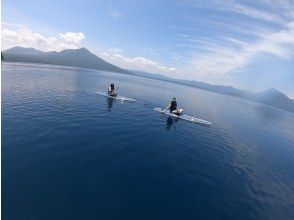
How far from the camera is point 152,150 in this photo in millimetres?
31594

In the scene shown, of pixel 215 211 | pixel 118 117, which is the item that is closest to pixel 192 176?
pixel 215 211

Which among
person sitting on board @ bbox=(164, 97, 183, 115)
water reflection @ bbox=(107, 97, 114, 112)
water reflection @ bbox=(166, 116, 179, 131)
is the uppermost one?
person sitting on board @ bbox=(164, 97, 183, 115)

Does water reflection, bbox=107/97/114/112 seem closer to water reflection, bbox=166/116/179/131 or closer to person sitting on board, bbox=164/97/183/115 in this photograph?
person sitting on board, bbox=164/97/183/115

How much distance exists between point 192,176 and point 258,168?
13.6 meters

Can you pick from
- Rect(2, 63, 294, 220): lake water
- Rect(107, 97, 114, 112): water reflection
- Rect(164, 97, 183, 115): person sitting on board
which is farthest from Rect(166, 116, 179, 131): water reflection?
Rect(107, 97, 114, 112): water reflection

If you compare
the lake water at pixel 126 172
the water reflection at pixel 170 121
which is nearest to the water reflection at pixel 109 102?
the lake water at pixel 126 172

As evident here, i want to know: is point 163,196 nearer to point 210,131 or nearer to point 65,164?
point 65,164

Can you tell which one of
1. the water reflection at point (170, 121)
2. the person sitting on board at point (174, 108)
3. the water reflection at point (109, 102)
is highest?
the person sitting on board at point (174, 108)

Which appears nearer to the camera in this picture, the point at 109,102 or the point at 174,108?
the point at 174,108

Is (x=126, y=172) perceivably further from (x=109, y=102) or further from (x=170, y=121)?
(x=109, y=102)

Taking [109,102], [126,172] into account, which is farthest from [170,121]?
[126,172]

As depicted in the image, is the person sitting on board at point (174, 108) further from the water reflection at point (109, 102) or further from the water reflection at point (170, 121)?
the water reflection at point (109, 102)

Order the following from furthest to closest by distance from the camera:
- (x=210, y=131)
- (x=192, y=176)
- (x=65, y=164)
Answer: (x=210, y=131) < (x=192, y=176) < (x=65, y=164)

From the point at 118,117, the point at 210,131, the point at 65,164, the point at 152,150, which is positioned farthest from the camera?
the point at 210,131
